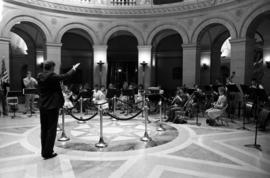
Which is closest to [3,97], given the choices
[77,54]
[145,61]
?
[145,61]

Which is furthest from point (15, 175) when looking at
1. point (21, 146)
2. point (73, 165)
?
point (21, 146)

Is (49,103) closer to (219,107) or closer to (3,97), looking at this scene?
(219,107)

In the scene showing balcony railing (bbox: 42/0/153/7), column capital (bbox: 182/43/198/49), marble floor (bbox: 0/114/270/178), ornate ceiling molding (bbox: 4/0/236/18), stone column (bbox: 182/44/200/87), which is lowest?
marble floor (bbox: 0/114/270/178)

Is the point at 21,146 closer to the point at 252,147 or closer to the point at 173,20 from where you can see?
the point at 252,147

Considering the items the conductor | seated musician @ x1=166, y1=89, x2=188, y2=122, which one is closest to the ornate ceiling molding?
seated musician @ x1=166, y1=89, x2=188, y2=122

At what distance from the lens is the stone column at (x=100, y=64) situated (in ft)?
50.6

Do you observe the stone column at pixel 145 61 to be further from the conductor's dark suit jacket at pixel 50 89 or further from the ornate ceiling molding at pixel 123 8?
the conductor's dark suit jacket at pixel 50 89

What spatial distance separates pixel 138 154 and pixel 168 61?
1444 cm

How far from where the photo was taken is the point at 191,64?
14.1 metres

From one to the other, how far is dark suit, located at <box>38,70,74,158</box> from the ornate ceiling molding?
33.3 feet

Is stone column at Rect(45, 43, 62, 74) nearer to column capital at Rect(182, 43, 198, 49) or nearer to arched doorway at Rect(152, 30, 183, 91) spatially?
arched doorway at Rect(152, 30, 183, 91)

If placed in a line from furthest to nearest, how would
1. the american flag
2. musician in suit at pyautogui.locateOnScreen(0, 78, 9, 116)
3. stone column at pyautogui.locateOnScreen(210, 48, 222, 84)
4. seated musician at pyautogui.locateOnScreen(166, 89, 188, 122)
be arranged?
1. stone column at pyautogui.locateOnScreen(210, 48, 222, 84)
2. the american flag
3. musician in suit at pyautogui.locateOnScreen(0, 78, 9, 116)
4. seated musician at pyautogui.locateOnScreen(166, 89, 188, 122)

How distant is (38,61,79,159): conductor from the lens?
485 centimetres

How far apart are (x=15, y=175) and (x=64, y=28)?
12.0 m
